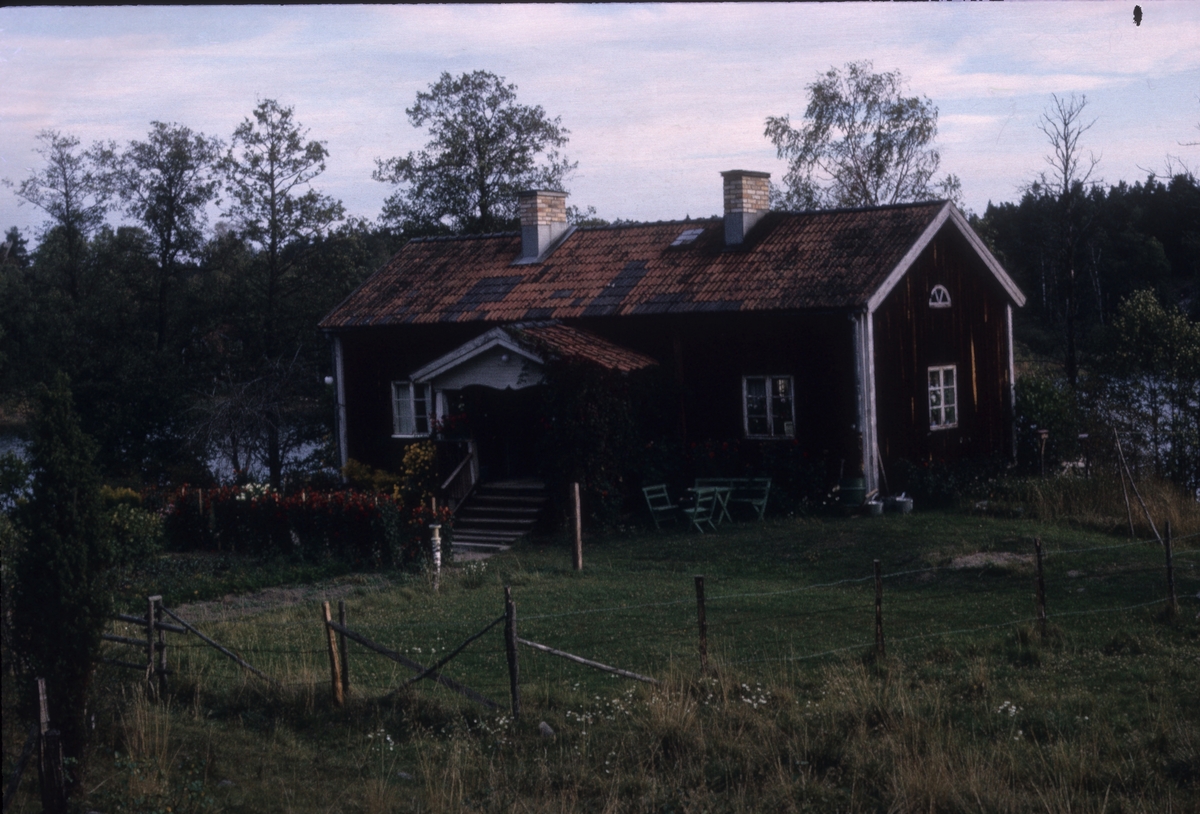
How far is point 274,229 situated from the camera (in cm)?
3269

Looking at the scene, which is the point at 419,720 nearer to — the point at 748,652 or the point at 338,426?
the point at 748,652

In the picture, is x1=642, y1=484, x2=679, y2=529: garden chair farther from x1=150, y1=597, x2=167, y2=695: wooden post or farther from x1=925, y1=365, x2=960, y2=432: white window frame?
x1=150, y1=597, x2=167, y2=695: wooden post

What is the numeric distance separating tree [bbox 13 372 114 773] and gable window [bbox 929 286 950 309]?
58.1ft

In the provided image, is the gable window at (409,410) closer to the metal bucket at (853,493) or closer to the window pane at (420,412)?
the window pane at (420,412)

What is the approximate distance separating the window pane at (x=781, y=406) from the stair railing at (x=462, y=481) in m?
5.70

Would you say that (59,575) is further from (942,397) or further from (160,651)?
(942,397)

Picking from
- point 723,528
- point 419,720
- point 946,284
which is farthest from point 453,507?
point 419,720

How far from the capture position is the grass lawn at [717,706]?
24.4 feet

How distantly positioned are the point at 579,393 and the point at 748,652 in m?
9.29

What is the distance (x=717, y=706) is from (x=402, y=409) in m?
17.2

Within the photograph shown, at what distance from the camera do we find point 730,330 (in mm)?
21812

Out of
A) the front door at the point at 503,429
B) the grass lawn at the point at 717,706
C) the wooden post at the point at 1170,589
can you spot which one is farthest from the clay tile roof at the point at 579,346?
the wooden post at the point at 1170,589

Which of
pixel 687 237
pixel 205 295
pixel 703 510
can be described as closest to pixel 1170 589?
pixel 703 510

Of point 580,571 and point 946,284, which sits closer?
point 580,571
